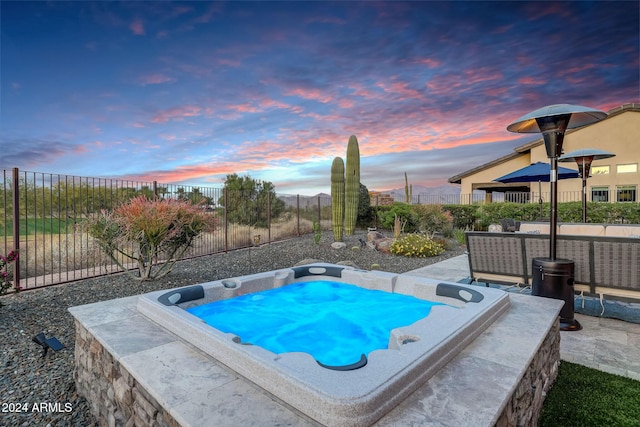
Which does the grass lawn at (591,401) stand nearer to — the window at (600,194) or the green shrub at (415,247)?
the green shrub at (415,247)

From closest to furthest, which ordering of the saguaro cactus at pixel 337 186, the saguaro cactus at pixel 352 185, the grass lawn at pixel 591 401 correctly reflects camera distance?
1. the grass lawn at pixel 591 401
2. the saguaro cactus at pixel 337 186
3. the saguaro cactus at pixel 352 185

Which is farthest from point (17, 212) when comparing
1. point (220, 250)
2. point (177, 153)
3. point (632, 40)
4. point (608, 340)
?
point (632, 40)

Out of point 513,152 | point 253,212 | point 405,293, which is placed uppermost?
point 513,152

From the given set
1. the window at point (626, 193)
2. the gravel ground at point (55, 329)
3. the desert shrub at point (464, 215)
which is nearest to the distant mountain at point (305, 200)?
the gravel ground at point (55, 329)

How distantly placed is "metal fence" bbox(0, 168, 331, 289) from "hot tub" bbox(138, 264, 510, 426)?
3.50m

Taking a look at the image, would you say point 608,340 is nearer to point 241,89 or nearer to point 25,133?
point 241,89

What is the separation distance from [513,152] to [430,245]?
12.6 meters

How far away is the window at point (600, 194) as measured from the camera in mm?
15539

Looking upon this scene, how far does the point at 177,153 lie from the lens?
10211 millimetres

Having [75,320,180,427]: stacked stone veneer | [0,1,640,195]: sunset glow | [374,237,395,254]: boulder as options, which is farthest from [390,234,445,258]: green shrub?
[75,320,180,427]: stacked stone veneer

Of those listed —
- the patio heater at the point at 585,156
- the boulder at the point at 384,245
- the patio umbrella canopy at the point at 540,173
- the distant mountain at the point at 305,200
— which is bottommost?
the boulder at the point at 384,245

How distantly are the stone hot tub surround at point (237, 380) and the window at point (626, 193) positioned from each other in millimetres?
16452

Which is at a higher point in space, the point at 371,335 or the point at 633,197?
the point at 633,197

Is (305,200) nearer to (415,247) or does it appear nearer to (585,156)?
(415,247)
